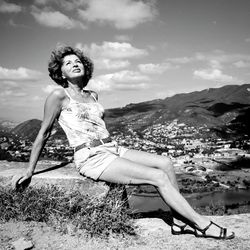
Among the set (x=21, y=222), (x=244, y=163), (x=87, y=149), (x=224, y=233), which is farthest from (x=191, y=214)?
(x=244, y=163)

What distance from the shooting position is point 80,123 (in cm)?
421

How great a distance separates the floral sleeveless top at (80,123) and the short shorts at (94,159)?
0.19 m

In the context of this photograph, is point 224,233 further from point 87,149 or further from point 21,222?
point 21,222

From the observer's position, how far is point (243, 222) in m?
4.37

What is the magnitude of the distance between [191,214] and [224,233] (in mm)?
497

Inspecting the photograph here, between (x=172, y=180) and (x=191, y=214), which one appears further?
(x=172, y=180)

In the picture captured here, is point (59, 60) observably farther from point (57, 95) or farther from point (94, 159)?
point (94, 159)

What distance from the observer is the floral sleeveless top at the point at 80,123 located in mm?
4184

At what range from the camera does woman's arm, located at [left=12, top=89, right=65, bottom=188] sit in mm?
3967

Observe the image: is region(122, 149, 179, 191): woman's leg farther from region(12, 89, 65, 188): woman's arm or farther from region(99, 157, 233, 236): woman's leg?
region(12, 89, 65, 188): woman's arm

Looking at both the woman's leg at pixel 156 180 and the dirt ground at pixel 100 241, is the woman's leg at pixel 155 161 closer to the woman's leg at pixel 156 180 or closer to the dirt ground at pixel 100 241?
the woman's leg at pixel 156 180

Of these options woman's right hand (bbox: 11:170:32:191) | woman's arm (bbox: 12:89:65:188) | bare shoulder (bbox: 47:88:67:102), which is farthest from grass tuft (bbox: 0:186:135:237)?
bare shoulder (bbox: 47:88:67:102)

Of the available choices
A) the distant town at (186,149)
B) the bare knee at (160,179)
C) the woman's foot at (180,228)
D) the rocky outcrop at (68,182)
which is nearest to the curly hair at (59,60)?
the rocky outcrop at (68,182)

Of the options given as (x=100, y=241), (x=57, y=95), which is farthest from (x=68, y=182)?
(x=57, y=95)
